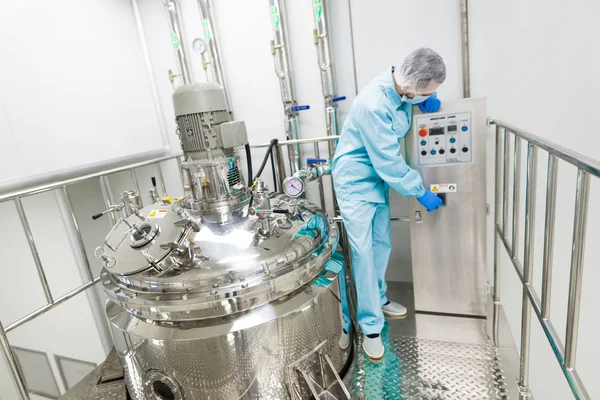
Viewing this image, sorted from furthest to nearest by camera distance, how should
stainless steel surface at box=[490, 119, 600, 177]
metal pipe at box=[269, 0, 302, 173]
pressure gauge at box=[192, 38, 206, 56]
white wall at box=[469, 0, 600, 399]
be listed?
1. pressure gauge at box=[192, 38, 206, 56]
2. metal pipe at box=[269, 0, 302, 173]
3. white wall at box=[469, 0, 600, 399]
4. stainless steel surface at box=[490, 119, 600, 177]

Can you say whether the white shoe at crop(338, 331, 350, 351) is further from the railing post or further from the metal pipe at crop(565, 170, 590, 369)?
the metal pipe at crop(565, 170, 590, 369)

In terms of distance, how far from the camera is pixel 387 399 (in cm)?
136

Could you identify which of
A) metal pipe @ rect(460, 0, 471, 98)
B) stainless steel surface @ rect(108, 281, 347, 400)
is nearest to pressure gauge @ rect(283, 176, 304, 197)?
stainless steel surface @ rect(108, 281, 347, 400)

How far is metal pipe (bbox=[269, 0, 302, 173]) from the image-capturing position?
6.79ft

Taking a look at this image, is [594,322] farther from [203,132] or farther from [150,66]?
[150,66]

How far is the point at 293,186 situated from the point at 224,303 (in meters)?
0.70

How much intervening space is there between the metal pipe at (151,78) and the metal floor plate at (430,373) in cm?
209

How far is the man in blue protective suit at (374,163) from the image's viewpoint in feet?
4.76

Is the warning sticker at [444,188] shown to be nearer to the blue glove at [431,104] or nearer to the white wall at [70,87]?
the blue glove at [431,104]

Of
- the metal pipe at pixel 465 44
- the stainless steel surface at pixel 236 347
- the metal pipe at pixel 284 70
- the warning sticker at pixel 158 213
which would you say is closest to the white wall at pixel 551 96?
the metal pipe at pixel 465 44

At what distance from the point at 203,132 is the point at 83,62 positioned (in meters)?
1.15

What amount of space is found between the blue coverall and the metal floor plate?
17 cm

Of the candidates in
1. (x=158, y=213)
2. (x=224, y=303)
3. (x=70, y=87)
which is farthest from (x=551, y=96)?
(x=70, y=87)

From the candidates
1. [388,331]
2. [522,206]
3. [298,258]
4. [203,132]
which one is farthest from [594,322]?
[203,132]
